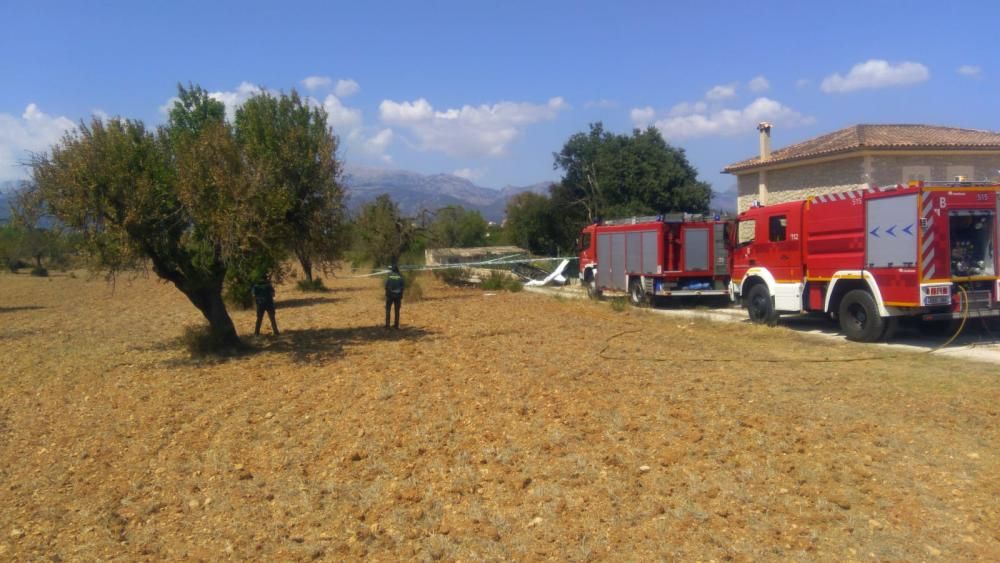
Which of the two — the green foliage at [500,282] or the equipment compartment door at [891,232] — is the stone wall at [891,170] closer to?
the green foliage at [500,282]

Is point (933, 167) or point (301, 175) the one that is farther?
point (933, 167)

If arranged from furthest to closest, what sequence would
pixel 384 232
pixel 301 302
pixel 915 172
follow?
pixel 384 232, pixel 301 302, pixel 915 172

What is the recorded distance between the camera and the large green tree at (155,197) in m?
12.6

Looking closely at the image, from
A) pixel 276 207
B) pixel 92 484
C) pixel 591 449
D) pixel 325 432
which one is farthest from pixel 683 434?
pixel 276 207

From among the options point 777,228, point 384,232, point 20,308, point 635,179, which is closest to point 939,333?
point 777,228

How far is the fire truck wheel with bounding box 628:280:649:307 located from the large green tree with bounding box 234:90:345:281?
10.3 meters

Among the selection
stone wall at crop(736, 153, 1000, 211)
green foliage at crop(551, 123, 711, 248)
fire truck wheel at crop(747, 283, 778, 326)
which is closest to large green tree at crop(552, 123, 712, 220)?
green foliage at crop(551, 123, 711, 248)

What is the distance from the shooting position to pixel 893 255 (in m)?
13.0

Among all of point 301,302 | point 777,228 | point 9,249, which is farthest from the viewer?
point 9,249

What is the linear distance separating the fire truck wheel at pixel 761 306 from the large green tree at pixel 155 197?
→ 987 cm

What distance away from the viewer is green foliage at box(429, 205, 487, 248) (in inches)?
1694

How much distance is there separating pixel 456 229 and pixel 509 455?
162 feet

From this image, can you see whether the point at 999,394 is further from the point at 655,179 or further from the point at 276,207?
the point at 655,179

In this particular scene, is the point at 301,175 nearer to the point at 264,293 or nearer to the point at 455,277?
the point at 264,293
